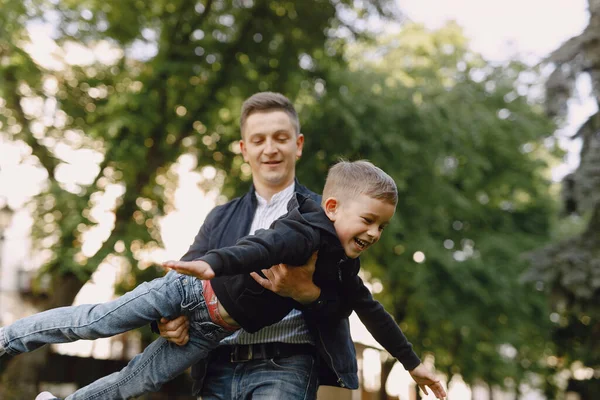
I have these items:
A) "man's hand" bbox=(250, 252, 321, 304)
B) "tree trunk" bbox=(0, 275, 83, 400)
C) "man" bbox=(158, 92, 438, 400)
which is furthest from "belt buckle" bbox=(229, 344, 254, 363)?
"tree trunk" bbox=(0, 275, 83, 400)

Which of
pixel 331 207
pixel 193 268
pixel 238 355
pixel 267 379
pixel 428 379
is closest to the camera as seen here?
pixel 193 268

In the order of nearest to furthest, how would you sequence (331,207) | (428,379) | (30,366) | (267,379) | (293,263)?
1. (293,263)
2. (331,207)
3. (267,379)
4. (428,379)
5. (30,366)

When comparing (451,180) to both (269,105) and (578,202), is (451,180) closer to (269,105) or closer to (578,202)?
(578,202)

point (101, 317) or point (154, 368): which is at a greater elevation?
point (101, 317)

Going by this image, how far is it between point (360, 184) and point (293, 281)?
0.50 meters

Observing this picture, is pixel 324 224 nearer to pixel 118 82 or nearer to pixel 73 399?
pixel 73 399

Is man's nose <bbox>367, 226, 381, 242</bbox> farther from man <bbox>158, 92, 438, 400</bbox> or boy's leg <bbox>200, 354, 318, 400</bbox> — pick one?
boy's leg <bbox>200, 354, 318, 400</bbox>

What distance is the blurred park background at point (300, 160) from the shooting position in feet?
37.7

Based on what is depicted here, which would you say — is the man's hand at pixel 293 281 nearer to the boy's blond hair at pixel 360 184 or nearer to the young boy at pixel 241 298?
the young boy at pixel 241 298

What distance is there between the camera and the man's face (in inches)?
147

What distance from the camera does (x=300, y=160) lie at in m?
13.7

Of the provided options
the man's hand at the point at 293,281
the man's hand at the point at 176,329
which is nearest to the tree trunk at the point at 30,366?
the man's hand at the point at 176,329

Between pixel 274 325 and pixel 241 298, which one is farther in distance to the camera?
pixel 274 325

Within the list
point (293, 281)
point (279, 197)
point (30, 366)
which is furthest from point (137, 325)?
point (30, 366)
